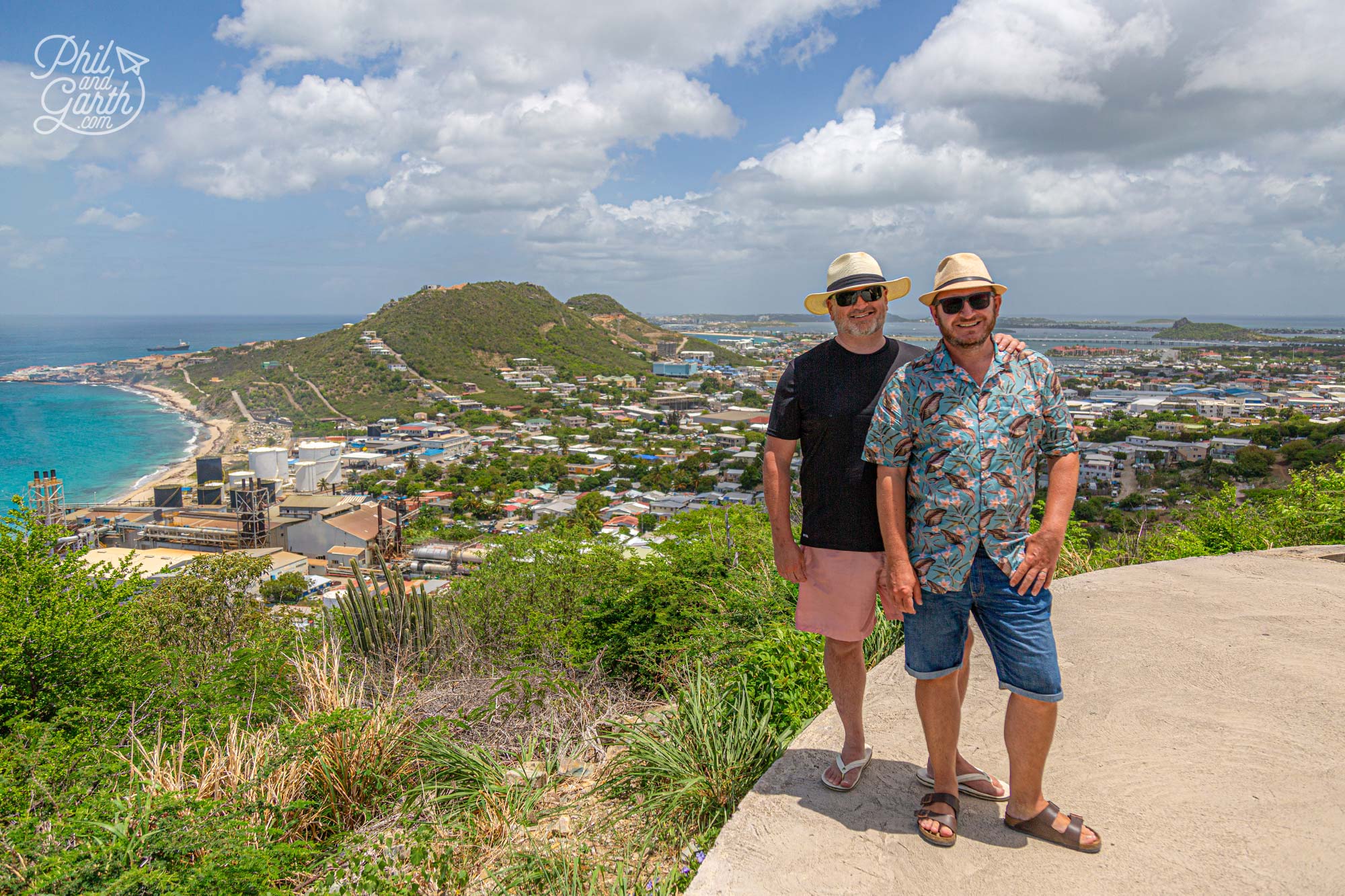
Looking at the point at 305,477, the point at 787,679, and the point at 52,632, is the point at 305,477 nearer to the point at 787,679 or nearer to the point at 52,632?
the point at 52,632

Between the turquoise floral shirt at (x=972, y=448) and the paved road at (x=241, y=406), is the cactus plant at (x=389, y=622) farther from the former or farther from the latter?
the paved road at (x=241, y=406)

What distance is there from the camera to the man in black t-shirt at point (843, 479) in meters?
2.39

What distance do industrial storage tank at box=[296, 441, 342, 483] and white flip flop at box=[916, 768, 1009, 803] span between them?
129ft

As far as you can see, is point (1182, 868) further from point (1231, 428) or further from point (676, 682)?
point (1231, 428)

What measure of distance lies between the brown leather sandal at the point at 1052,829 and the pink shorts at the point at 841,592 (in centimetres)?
68

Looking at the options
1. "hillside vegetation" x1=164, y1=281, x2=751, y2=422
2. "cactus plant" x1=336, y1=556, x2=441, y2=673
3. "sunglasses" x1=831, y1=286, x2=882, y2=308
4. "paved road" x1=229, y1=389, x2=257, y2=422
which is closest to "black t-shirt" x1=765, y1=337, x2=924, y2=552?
"sunglasses" x1=831, y1=286, x2=882, y2=308

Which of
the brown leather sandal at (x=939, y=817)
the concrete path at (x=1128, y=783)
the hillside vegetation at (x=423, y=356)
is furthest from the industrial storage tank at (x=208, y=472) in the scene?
the brown leather sandal at (x=939, y=817)

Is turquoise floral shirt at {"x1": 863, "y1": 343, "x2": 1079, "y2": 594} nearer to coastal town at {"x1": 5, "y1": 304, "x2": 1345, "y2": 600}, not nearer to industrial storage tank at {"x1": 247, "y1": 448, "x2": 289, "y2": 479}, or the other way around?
coastal town at {"x1": 5, "y1": 304, "x2": 1345, "y2": 600}

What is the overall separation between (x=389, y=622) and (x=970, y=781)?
15.5 feet

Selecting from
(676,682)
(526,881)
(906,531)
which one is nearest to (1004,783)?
(906,531)

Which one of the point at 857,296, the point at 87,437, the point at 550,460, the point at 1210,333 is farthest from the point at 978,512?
the point at 1210,333

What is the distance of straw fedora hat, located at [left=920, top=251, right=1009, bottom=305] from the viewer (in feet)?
7.07

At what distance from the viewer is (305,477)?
3666 centimetres

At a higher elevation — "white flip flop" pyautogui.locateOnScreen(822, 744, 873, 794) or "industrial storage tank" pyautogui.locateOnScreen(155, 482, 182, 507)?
"white flip flop" pyautogui.locateOnScreen(822, 744, 873, 794)
